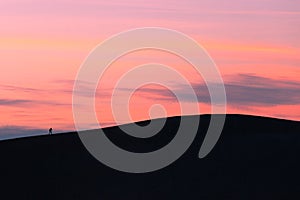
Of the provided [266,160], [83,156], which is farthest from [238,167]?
[83,156]

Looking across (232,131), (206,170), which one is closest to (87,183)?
(206,170)

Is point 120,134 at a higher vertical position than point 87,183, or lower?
higher

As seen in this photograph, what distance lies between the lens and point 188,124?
49375 mm

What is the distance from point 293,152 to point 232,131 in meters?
5.57

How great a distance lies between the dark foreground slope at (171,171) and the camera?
129 ft

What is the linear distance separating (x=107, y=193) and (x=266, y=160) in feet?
19.7

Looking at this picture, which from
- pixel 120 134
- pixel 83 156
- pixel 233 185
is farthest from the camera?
pixel 120 134

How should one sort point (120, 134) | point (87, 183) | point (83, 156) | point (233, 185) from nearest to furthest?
point (233, 185), point (87, 183), point (83, 156), point (120, 134)

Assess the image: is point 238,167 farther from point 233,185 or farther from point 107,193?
point 107,193

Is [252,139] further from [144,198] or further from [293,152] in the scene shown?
[144,198]

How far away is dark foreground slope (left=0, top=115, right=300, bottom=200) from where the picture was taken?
39188 millimetres

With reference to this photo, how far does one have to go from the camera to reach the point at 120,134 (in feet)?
158

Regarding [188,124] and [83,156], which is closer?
[83,156]

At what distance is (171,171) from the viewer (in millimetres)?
42094
